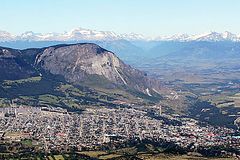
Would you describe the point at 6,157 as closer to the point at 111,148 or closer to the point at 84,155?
the point at 84,155

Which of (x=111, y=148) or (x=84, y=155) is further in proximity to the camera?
(x=111, y=148)

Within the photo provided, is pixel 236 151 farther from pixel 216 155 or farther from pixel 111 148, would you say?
pixel 111 148

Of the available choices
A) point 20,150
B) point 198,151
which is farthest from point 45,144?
point 198,151

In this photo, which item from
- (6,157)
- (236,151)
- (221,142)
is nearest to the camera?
(6,157)

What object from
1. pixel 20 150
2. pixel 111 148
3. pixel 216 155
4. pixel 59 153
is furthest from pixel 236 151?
pixel 20 150

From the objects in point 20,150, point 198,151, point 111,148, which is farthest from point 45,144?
point 198,151

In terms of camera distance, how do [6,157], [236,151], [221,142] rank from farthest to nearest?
[221,142], [236,151], [6,157]

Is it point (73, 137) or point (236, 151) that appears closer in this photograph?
point (236, 151)
